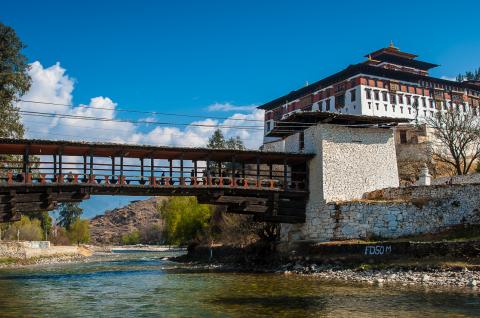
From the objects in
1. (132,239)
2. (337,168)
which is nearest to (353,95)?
(337,168)

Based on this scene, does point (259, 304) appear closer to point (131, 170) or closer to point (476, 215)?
point (131, 170)

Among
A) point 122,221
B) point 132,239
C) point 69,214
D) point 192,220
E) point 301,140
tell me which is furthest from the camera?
point 122,221

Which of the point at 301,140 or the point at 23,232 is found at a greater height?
the point at 301,140

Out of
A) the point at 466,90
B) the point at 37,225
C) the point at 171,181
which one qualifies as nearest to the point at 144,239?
the point at 37,225

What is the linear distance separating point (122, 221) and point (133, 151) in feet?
502

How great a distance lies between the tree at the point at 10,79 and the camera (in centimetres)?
3817

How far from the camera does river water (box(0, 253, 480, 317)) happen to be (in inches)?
632

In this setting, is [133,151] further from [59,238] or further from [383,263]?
[59,238]

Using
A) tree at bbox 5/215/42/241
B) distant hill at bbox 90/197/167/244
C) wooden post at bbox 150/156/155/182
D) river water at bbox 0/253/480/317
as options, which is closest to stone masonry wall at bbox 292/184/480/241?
river water at bbox 0/253/480/317

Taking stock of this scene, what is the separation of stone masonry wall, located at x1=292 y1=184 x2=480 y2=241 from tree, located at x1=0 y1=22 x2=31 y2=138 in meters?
24.2

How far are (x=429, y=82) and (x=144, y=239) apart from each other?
286 ft

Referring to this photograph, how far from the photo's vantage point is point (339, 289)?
21.0 meters

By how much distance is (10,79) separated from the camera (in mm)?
37938

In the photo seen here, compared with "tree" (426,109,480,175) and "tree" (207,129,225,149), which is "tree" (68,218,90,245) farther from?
"tree" (426,109,480,175)
